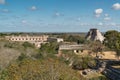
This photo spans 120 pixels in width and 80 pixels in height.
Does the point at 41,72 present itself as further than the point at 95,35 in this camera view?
No

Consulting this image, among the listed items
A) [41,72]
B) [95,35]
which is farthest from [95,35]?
[41,72]

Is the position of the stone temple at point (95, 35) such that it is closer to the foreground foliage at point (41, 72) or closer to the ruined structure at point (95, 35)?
the ruined structure at point (95, 35)

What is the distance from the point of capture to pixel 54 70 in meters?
12.9

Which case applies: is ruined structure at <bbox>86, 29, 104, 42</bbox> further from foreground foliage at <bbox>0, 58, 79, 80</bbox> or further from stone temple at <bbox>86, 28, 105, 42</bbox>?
foreground foliage at <bbox>0, 58, 79, 80</bbox>

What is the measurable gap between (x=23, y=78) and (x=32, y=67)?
748 millimetres

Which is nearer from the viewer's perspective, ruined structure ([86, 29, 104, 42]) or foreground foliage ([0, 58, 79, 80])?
foreground foliage ([0, 58, 79, 80])

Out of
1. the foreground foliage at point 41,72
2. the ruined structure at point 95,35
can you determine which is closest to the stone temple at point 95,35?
the ruined structure at point 95,35

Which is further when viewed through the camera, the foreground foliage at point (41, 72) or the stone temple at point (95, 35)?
the stone temple at point (95, 35)

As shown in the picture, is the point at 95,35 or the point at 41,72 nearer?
the point at 41,72

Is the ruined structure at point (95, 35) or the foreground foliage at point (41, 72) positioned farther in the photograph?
the ruined structure at point (95, 35)

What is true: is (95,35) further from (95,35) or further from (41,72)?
(41,72)

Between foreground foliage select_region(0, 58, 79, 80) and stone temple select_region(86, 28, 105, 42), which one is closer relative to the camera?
foreground foliage select_region(0, 58, 79, 80)

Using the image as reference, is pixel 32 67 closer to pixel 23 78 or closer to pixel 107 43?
pixel 23 78

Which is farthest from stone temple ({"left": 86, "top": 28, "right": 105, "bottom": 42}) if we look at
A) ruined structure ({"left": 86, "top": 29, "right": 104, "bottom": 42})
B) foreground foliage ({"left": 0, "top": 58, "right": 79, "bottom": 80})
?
foreground foliage ({"left": 0, "top": 58, "right": 79, "bottom": 80})
